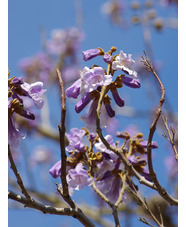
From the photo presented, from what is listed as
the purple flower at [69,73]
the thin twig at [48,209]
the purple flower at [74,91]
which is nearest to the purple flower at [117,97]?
the purple flower at [74,91]

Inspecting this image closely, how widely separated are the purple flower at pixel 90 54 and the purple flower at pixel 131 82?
0.40 feet

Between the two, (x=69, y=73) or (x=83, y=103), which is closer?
(x=83, y=103)

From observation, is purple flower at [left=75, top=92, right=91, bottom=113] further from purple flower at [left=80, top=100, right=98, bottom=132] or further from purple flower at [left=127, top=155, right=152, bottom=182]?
purple flower at [left=127, top=155, right=152, bottom=182]

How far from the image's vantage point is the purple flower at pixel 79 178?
1084mm

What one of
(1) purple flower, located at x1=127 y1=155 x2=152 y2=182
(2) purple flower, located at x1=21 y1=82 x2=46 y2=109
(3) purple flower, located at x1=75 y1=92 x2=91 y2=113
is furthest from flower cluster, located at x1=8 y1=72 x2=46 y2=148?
(1) purple flower, located at x1=127 y1=155 x2=152 y2=182

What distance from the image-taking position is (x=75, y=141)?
A: 1194 millimetres

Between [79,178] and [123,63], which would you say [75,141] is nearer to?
[79,178]

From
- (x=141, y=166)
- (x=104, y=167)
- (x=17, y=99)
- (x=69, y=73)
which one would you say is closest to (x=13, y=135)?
(x=17, y=99)

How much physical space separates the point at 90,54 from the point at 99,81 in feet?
0.40

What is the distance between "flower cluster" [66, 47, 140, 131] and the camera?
1021mm

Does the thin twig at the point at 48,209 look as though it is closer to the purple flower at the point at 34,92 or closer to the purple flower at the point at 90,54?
the purple flower at the point at 34,92
